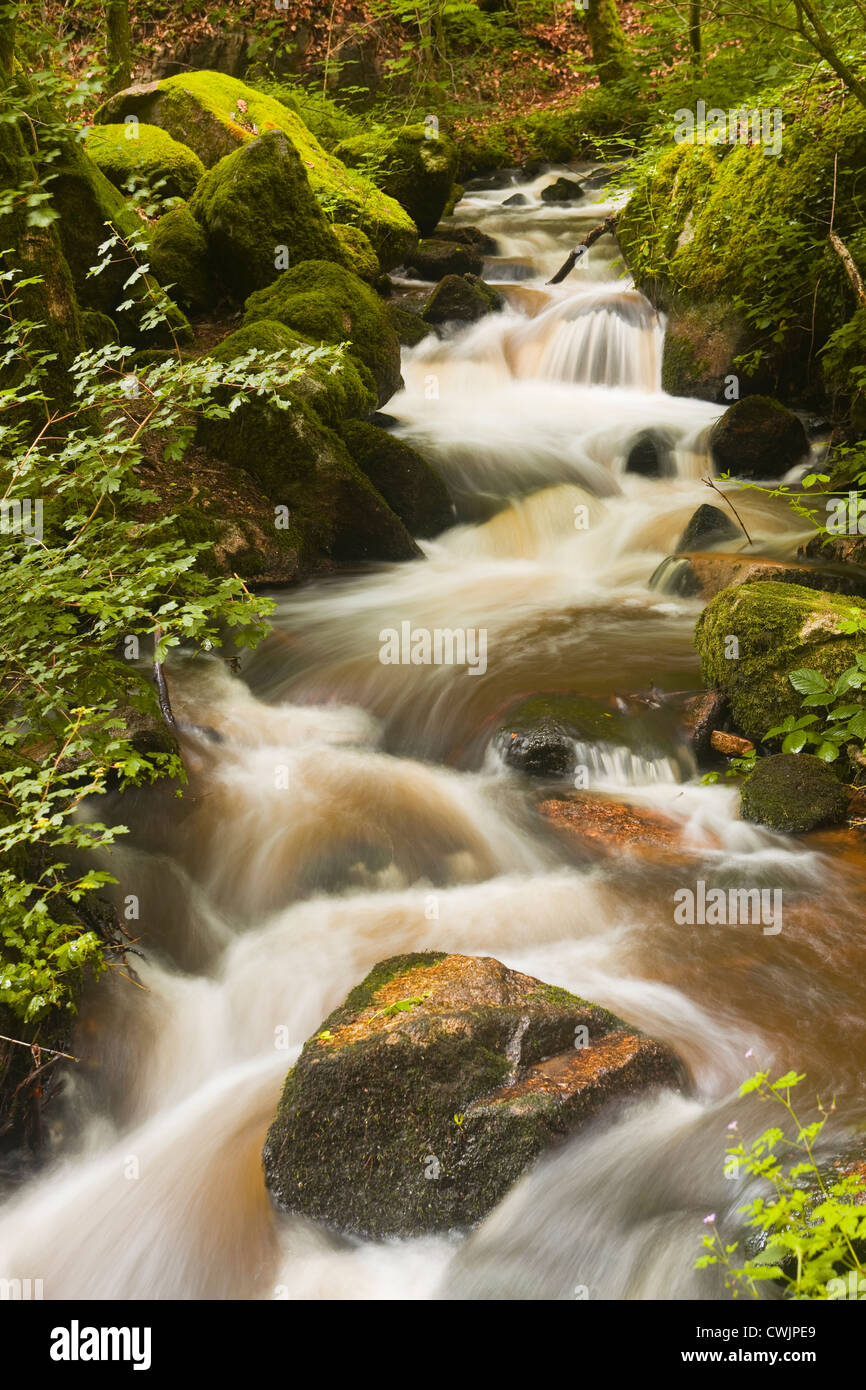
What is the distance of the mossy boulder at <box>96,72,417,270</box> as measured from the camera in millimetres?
10984

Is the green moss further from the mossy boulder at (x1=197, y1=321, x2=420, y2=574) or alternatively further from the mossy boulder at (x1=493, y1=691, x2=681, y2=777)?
the mossy boulder at (x1=493, y1=691, x2=681, y2=777)

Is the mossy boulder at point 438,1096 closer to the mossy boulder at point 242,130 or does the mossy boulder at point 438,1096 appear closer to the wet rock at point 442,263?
the mossy boulder at point 242,130

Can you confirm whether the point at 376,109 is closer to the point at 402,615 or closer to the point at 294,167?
the point at 294,167

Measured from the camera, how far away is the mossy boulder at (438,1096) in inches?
120

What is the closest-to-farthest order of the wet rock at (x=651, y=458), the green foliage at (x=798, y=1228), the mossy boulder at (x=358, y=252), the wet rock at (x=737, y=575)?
the green foliage at (x=798, y=1228) < the wet rock at (x=737, y=575) < the wet rock at (x=651, y=458) < the mossy boulder at (x=358, y=252)

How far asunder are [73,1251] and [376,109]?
1938 centimetres

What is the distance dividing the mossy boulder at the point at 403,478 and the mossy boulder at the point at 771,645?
342cm

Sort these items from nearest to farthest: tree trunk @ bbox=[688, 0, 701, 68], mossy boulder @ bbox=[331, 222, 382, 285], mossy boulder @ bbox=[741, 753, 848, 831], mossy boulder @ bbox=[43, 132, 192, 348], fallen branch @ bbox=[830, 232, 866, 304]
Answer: mossy boulder @ bbox=[741, 753, 848, 831] < mossy boulder @ bbox=[43, 132, 192, 348] < fallen branch @ bbox=[830, 232, 866, 304] < mossy boulder @ bbox=[331, 222, 382, 285] < tree trunk @ bbox=[688, 0, 701, 68]

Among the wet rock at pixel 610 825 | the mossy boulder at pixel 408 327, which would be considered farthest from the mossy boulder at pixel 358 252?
the wet rock at pixel 610 825

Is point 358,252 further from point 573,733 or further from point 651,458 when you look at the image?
point 573,733

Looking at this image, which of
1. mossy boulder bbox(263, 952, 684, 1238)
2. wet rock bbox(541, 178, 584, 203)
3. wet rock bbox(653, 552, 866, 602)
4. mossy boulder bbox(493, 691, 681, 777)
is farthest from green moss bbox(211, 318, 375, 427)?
wet rock bbox(541, 178, 584, 203)

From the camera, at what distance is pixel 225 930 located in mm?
4684

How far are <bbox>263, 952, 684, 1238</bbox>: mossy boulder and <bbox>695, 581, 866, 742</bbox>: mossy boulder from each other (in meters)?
2.57

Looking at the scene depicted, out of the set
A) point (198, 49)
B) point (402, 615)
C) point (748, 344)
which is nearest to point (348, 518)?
point (402, 615)
